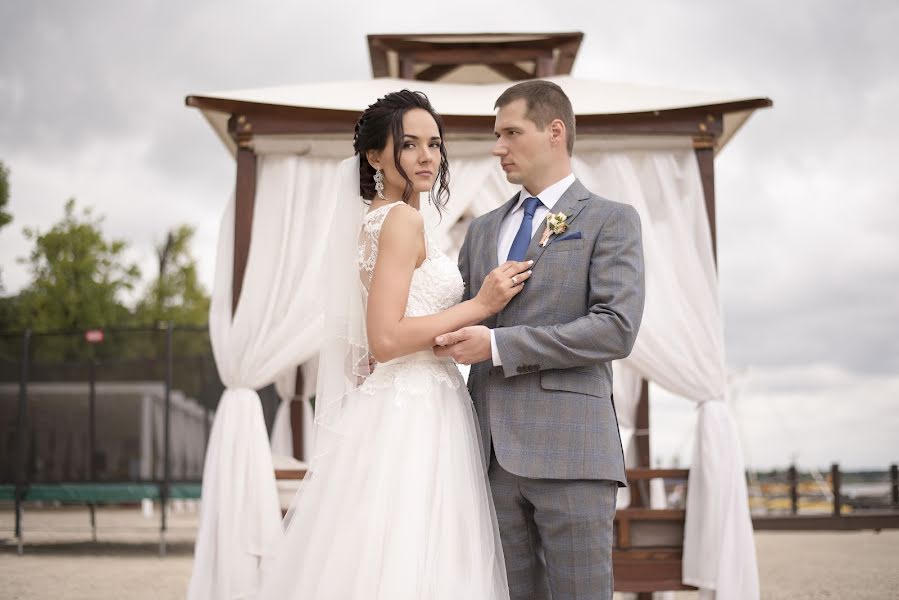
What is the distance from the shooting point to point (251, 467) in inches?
207

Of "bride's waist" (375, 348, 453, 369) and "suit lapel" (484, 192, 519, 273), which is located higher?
"suit lapel" (484, 192, 519, 273)

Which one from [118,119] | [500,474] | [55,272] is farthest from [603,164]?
[118,119]

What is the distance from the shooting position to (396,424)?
111 inches

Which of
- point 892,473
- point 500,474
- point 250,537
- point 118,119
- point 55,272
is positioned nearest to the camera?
point 500,474

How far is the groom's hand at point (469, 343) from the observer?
107 inches

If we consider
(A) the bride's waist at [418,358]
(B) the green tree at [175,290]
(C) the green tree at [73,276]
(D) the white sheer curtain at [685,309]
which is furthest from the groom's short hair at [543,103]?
(B) the green tree at [175,290]

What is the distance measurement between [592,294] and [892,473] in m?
14.7

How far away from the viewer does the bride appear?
2.65 meters

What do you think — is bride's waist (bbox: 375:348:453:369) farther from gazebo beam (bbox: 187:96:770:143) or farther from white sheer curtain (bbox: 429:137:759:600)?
gazebo beam (bbox: 187:96:770:143)

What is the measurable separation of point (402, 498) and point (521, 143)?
4.03ft

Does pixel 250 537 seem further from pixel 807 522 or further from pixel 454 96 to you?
pixel 807 522

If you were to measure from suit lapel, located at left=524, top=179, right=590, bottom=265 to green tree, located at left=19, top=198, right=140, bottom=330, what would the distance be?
1637 centimetres

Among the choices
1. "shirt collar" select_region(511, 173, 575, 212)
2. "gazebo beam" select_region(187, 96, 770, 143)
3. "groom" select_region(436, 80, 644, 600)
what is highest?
"gazebo beam" select_region(187, 96, 770, 143)

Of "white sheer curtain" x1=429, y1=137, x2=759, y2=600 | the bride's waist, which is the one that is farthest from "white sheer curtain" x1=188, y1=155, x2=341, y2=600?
the bride's waist
